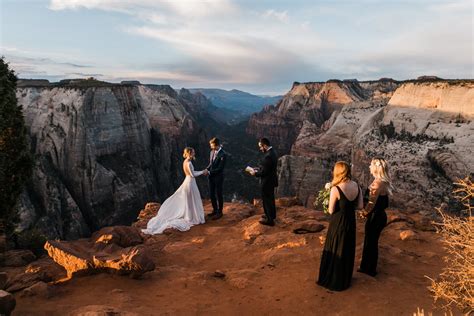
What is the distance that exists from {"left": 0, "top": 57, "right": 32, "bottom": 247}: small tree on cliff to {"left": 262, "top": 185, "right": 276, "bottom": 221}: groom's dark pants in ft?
32.5

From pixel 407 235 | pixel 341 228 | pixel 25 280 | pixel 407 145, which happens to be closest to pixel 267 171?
pixel 341 228

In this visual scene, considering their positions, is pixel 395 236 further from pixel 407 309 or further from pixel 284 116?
pixel 284 116

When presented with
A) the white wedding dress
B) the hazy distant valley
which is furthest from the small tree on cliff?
the hazy distant valley

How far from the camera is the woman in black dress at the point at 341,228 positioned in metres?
6.86

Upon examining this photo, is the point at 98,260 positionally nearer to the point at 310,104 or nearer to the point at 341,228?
the point at 341,228

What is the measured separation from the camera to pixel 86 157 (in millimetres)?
53438

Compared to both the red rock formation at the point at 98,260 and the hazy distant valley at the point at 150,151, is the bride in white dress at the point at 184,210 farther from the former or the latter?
the hazy distant valley at the point at 150,151

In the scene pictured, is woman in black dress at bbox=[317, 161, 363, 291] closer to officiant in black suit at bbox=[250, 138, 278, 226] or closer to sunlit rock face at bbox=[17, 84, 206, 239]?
officiant in black suit at bbox=[250, 138, 278, 226]

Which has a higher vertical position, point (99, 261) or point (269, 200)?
point (269, 200)

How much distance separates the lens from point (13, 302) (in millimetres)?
5402

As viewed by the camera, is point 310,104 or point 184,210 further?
point 310,104

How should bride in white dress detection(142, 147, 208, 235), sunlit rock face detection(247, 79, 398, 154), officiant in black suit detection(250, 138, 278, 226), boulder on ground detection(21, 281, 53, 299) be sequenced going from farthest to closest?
sunlit rock face detection(247, 79, 398, 154) → bride in white dress detection(142, 147, 208, 235) → officiant in black suit detection(250, 138, 278, 226) → boulder on ground detection(21, 281, 53, 299)

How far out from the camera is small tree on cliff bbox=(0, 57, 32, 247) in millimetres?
13250

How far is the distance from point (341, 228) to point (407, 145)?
135 feet
